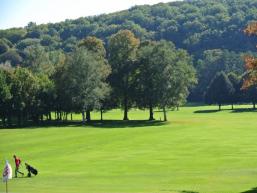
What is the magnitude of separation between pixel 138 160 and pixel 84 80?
6178 centimetres

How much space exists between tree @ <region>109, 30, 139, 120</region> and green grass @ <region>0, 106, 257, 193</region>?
35878 mm

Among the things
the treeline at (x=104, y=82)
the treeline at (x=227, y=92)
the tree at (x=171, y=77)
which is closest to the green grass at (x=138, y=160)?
the tree at (x=171, y=77)

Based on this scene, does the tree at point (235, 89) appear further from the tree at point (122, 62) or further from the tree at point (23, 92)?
the tree at point (23, 92)

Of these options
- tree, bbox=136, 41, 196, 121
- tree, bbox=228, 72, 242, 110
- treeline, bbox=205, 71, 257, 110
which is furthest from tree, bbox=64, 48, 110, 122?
tree, bbox=228, 72, 242, 110

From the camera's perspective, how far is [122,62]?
11625 centimetres

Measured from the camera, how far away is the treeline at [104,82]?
108562 millimetres

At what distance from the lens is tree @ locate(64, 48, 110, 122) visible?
10738cm

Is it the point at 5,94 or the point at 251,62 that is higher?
the point at 251,62

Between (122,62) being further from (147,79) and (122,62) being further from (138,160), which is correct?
(138,160)

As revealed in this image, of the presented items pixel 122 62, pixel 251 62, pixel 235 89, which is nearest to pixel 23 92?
pixel 122 62

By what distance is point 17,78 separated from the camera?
112 metres

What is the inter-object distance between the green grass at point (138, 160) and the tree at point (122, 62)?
35.9 metres

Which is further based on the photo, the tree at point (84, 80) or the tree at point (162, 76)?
the tree at point (162, 76)

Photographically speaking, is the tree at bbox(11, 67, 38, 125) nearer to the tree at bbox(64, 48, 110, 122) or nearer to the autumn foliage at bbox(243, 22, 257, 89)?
the tree at bbox(64, 48, 110, 122)
